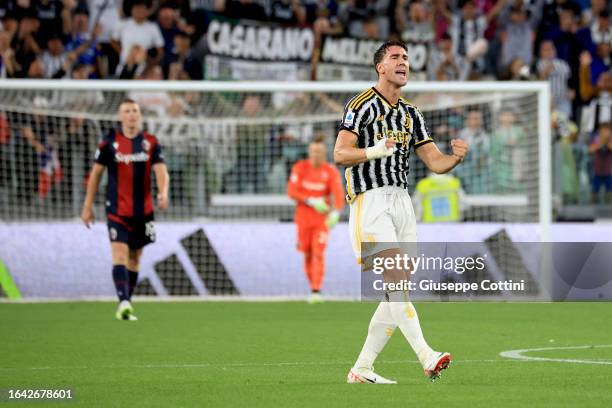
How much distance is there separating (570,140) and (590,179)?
824 mm

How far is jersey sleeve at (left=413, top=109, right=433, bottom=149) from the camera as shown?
9.23m

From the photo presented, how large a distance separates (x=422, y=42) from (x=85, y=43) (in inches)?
220

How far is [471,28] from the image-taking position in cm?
2303

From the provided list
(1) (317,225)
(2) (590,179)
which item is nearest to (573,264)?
(2) (590,179)

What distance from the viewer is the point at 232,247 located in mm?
19125

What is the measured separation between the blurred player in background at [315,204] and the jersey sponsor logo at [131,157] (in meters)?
3.65

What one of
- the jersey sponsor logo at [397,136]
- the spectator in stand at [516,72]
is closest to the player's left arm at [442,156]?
the jersey sponsor logo at [397,136]

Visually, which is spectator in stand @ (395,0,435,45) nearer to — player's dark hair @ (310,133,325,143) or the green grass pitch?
player's dark hair @ (310,133,325,143)

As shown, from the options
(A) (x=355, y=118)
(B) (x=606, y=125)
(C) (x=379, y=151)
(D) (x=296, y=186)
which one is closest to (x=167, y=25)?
(D) (x=296, y=186)

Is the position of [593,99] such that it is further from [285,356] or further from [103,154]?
[285,356]

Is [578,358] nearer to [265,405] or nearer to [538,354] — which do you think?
[538,354]

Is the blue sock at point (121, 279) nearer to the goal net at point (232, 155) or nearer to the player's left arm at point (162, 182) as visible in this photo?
the player's left arm at point (162, 182)

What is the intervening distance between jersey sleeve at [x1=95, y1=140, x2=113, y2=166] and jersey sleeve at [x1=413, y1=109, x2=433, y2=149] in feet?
20.9

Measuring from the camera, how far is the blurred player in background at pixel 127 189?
1481cm
